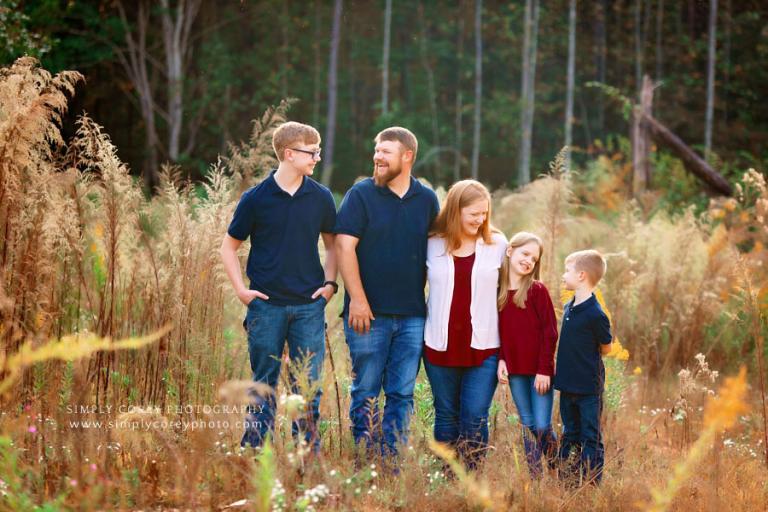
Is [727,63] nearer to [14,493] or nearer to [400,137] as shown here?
[400,137]

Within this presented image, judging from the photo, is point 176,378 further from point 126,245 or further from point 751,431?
point 751,431

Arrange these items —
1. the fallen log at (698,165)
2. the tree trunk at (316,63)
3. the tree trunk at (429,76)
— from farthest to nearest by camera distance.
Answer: the tree trunk at (429,76)
the tree trunk at (316,63)
the fallen log at (698,165)

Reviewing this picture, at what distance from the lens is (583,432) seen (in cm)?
401

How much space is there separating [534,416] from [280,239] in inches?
61.7

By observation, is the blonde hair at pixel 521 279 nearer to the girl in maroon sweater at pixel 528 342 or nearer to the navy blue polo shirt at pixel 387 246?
the girl in maroon sweater at pixel 528 342

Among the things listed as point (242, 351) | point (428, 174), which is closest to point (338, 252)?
point (242, 351)

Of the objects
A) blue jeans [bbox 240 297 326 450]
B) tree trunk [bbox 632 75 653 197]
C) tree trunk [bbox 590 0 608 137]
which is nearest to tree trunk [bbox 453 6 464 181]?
tree trunk [bbox 590 0 608 137]

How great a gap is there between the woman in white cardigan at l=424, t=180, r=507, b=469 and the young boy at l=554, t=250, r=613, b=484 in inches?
14.4

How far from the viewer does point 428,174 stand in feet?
95.2

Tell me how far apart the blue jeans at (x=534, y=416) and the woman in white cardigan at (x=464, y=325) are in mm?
140

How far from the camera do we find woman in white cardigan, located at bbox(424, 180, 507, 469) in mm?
4027

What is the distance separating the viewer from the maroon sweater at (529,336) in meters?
3.98

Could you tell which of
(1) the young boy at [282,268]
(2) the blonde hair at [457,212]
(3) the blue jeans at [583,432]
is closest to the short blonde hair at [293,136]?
(1) the young boy at [282,268]

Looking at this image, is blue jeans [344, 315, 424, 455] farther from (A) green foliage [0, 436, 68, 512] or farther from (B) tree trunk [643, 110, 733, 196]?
(B) tree trunk [643, 110, 733, 196]
